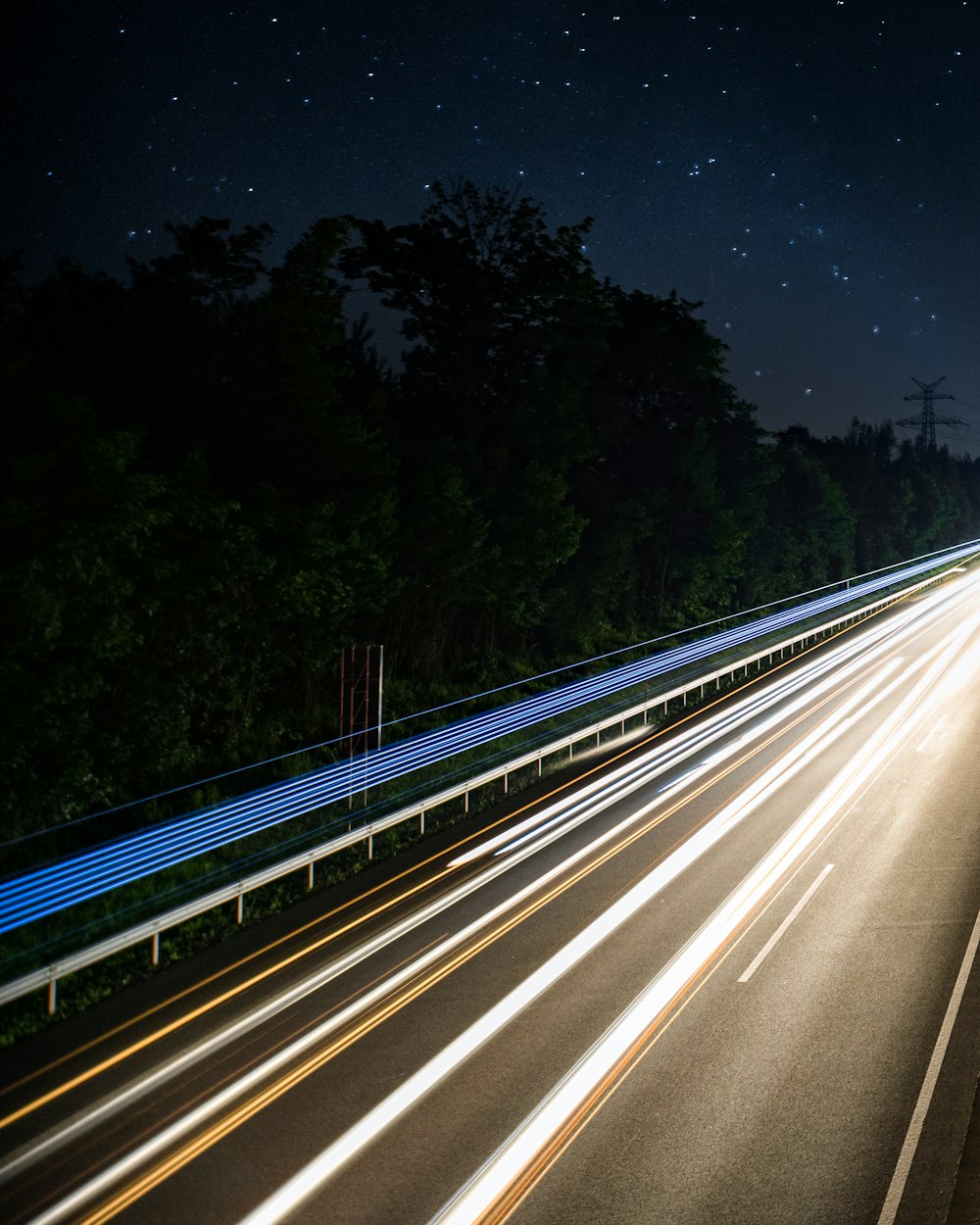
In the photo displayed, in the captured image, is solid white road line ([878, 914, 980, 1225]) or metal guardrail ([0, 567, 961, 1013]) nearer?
solid white road line ([878, 914, 980, 1225])

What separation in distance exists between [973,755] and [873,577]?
58.2 metres

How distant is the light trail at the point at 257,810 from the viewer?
13.2 metres

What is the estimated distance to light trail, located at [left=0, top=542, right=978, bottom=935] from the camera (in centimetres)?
1318

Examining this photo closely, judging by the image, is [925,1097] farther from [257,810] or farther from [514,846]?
[257,810]

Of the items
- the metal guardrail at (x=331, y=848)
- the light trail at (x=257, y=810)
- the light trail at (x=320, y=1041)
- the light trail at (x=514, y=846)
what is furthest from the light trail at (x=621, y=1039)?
the light trail at (x=257, y=810)

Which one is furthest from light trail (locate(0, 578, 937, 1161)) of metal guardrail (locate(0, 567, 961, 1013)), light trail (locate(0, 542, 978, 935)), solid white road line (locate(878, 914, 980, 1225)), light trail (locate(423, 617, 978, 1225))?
solid white road line (locate(878, 914, 980, 1225))

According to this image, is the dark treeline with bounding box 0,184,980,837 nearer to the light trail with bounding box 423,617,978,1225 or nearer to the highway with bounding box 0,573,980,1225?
the highway with bounding box 0,573,980,1225

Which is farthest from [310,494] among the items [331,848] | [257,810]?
[331,848]

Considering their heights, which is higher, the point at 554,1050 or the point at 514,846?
the point at 554,1050

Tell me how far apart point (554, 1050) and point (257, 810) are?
1087cm

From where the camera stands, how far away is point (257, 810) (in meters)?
18.3

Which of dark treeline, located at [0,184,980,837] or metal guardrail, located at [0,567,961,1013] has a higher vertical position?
dark treeline, located at [0,184,980,837]

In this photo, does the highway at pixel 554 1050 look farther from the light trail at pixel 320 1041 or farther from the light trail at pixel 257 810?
the light trail at pixel 257 810

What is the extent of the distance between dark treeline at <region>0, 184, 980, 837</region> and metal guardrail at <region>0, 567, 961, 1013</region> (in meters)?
5.16
